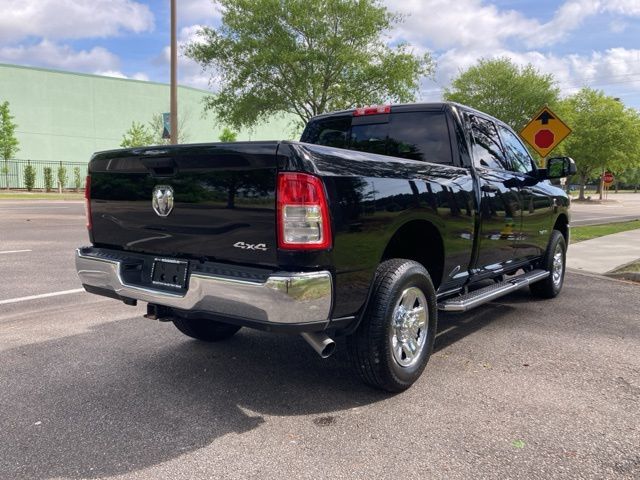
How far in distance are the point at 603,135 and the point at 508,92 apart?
14.3 meters

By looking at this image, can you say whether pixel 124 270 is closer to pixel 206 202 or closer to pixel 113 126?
pixel 206 202

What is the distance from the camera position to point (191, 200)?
3.25 metres

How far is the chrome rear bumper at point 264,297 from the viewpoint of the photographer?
9.14 ft

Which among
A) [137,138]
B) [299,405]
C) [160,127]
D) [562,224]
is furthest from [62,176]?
[299,405]

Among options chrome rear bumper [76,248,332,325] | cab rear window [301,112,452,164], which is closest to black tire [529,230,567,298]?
cab rear window [301,112,452,164]

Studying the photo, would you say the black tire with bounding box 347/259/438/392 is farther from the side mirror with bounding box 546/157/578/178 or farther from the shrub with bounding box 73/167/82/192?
the shrub with bounding box 73/167/82/192

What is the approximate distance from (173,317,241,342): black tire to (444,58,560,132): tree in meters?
35.9

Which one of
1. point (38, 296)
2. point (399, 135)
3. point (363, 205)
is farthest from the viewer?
point (38, 296)

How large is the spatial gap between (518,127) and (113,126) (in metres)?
32.7

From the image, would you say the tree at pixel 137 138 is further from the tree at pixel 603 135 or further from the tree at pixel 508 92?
the tree at pixel 603 135

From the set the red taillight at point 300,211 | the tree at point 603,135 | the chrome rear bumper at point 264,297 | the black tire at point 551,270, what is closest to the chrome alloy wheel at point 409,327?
the chrome rear bumper at point 264,297

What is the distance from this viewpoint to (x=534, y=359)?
4320 millimetres

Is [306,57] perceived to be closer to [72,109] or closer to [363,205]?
[363,205]

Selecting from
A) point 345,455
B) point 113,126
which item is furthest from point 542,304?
point 113,126
